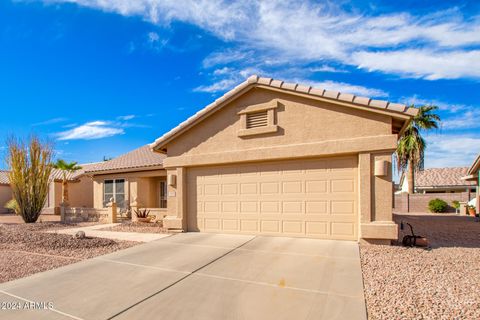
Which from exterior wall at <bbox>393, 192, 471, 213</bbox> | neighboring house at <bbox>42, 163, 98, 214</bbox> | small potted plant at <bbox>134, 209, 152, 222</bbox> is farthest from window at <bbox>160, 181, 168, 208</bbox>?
exterior wall at <bbox>393, 192, 471, 213</bbox>

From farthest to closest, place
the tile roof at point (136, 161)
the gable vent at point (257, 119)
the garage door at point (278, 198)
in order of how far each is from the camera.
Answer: the tile roof at point (136, 161), the gable vent at point (257, 119), the garage door at point (278, 198)

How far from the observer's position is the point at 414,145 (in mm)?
27438

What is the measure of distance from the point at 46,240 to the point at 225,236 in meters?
6.30

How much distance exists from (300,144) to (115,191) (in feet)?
46.5

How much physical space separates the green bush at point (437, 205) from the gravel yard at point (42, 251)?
1079 inches

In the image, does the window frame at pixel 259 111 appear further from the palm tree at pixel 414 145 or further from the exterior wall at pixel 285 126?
the palm tree at pixel 414 145

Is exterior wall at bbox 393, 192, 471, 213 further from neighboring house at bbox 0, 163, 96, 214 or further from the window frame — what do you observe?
neighboring house at bbox 0, 163, 96, 214

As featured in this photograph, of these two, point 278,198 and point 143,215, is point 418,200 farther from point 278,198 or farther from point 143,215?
point 143,215

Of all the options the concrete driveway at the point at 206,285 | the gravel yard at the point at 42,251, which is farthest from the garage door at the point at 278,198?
the gravel yard at the point at 42,251

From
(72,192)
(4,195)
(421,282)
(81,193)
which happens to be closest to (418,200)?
(421,282)

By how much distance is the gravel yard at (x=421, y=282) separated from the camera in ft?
13.2

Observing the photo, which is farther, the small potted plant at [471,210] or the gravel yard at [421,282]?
the small potted plant at [471,210]

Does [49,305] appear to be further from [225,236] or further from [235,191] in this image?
[235,191]

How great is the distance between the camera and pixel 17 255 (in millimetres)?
8094
